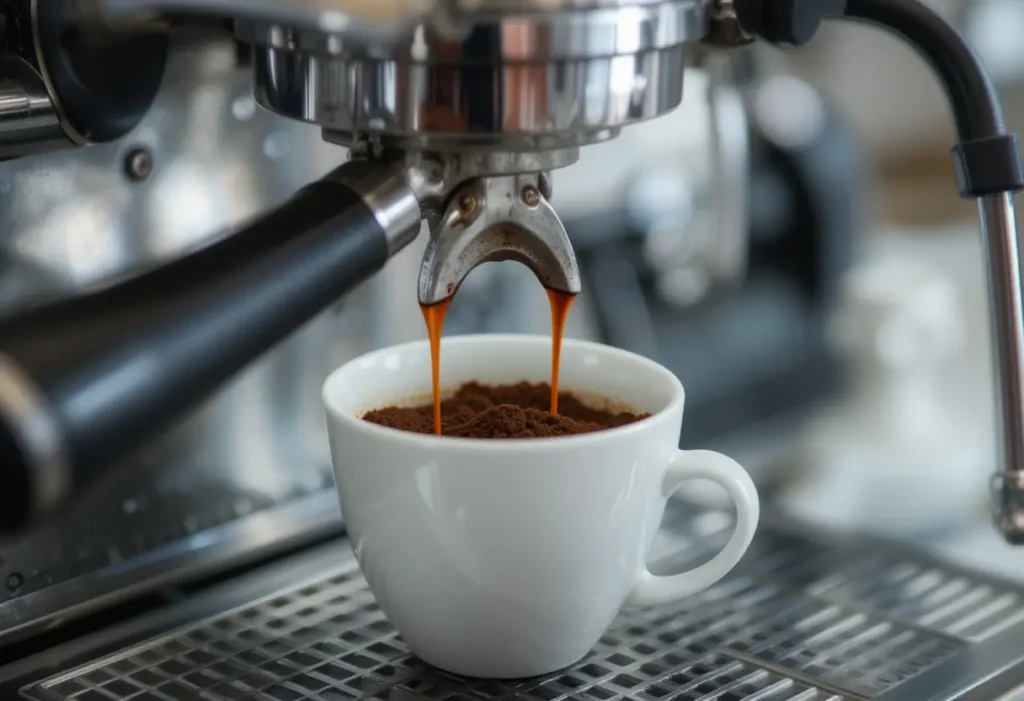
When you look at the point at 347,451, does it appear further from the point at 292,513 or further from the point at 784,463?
the point at 784,463

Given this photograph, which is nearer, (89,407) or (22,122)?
(89,407)

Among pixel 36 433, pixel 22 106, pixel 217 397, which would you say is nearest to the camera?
pixel 36 433

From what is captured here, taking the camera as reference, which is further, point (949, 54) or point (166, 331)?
point (949, 54)

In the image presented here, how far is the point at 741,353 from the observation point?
0.66 metres

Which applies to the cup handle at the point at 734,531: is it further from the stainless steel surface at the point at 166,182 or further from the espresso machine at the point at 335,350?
the stainless steel surface at the point at 166,182

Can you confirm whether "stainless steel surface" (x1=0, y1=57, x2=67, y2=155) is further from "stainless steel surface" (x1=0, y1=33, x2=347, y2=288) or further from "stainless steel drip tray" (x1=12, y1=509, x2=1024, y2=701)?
"stainless steel drip tray" (x1=12, y1=509, x2=1024, y2=701)

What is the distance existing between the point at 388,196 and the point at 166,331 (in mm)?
71

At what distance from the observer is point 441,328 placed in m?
0.36

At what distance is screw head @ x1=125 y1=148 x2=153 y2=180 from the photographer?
42cm

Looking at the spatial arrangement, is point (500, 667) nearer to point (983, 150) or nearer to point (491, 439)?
point (491, 439)

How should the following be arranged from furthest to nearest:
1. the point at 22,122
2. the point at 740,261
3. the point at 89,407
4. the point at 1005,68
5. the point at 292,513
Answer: the point at 1005,68
the point at 740,261
the point at 292,513
the point at 22,122
the point at 89,407

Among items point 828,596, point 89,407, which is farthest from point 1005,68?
point 89,407

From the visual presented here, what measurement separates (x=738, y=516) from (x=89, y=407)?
198 millimetres

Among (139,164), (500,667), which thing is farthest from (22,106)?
(500,667)
